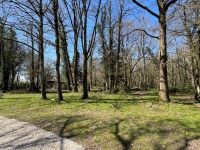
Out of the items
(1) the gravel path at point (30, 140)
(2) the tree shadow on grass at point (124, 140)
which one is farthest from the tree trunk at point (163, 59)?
(1) the gravel path at point (30, 140)

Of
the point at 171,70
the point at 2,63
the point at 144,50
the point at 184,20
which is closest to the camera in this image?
the point at 184,20

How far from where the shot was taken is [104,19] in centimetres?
2553

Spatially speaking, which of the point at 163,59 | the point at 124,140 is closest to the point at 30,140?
the point at 124,140

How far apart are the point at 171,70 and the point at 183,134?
36.6m

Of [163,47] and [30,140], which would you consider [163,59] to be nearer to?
[163,47]

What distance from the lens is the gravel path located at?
445 cm

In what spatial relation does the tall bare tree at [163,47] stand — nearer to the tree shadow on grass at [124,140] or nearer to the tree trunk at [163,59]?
the tree trunk at [163,59]

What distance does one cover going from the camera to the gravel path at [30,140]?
175 inches

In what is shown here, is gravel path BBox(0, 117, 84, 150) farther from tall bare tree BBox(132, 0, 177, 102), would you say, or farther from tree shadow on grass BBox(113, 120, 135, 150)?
tall bare tree BBox(132, 0, 177, 102)

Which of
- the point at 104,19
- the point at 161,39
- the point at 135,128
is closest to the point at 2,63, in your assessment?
the point at 104,19

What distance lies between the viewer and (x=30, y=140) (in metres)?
4.96

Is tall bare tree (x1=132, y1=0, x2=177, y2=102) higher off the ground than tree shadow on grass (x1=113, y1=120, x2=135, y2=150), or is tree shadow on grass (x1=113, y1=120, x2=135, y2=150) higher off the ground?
tall bare tree (x1=132, y1=0, x2=177, y2=102)

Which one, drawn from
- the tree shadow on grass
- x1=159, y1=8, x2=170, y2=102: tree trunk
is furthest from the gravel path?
x1=159, y1=8, x2=170, y2=102: tree trunk

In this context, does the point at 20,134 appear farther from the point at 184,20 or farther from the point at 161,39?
the point at 184,20
